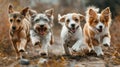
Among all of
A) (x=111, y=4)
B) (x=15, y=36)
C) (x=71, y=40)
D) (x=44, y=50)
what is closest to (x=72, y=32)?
(x=71, y=40)

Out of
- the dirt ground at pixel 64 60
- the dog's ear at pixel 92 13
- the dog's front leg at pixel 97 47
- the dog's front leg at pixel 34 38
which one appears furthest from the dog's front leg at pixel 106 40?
the dog's front leg at pixel 34 38

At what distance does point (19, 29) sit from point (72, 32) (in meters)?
1.18

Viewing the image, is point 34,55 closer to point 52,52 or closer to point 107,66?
point 52,52

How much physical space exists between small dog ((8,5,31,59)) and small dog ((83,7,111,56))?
4.69 feet

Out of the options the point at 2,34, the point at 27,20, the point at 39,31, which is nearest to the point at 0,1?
the point at 2,34

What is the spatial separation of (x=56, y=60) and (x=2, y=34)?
2395mm

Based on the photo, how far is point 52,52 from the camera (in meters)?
13.5

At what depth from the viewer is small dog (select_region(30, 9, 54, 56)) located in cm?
1184

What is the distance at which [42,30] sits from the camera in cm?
1201

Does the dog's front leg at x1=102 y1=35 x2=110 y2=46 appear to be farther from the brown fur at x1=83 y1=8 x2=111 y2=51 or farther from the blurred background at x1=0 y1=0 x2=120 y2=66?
the blurred background at x1=0 y1=0 x2=120 y2=66

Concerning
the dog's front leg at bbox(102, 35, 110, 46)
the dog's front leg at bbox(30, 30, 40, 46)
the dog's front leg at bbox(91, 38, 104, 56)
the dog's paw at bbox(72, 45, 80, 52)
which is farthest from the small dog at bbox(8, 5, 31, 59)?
the dog's front leg at bbox(102, 35, 110, 46)

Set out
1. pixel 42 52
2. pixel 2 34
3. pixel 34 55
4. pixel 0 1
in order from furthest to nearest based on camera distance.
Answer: pixel 0 1, pixel 2 34, pixel 34 55, pixel 42 52

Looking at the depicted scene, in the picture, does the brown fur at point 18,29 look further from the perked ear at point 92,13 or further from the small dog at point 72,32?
the perked ear at point 92,13

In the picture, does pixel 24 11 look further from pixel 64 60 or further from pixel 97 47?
pixel 97 47
